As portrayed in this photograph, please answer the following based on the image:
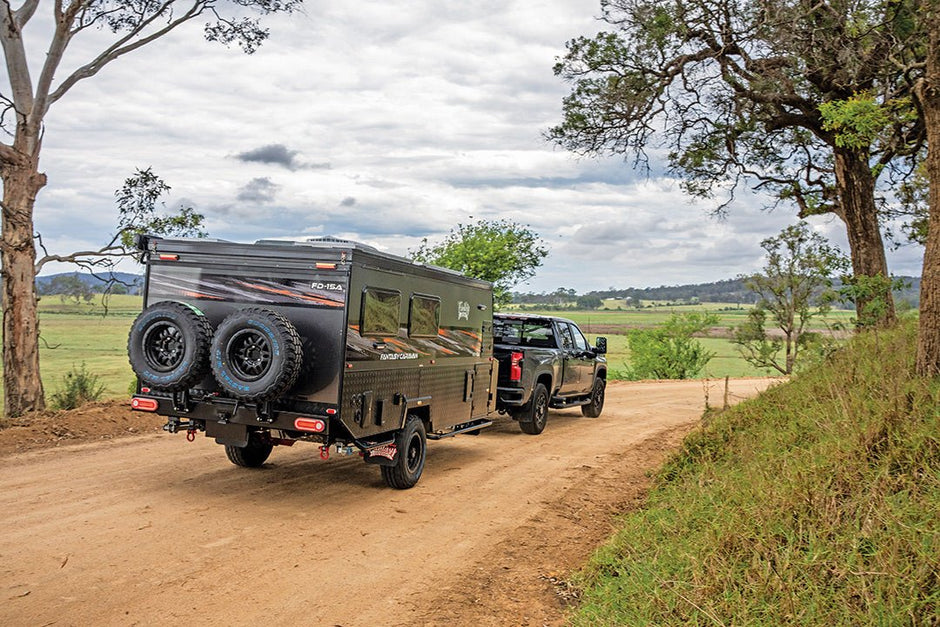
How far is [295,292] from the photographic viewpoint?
806 centimetres

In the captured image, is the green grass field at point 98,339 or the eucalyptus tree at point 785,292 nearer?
the green grass field at point 98,339

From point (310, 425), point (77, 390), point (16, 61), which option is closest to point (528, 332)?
point (310, 425)

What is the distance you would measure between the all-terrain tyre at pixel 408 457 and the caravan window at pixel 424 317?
1074 mm

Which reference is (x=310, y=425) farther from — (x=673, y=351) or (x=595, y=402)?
(x=673, y=351)

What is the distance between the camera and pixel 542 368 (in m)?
14.1

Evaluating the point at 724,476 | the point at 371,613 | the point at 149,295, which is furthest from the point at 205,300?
the point at 724,476

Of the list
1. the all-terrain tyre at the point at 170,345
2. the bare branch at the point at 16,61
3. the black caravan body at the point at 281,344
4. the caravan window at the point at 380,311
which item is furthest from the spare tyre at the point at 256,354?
the bare branch at the point at 16,61

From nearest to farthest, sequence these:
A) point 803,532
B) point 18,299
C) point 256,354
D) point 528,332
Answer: point 803,532, point 256,354, point 18,299, point 528,332

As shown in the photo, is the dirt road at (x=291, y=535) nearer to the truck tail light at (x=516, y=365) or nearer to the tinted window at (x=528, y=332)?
the truck tail light at (x=516, y=365)

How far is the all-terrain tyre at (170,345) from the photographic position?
782cm

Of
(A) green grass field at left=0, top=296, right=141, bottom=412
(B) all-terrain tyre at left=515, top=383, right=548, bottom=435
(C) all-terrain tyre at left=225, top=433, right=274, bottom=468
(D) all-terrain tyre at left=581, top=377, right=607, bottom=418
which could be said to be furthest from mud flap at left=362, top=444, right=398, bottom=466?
(D) all-terrain tyre at left=581, top=377, right=607, bottom=418

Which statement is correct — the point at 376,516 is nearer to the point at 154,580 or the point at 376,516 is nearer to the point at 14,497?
the point at 154,580

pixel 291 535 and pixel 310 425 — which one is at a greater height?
pixel 310 425

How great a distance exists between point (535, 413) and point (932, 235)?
23.5ft
